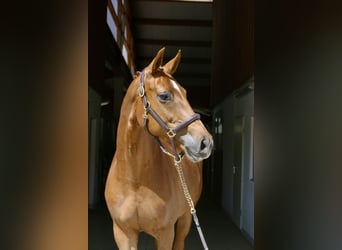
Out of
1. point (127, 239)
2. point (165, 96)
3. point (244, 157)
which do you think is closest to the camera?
point (165, 96)

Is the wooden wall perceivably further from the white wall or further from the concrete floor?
the concrete floor

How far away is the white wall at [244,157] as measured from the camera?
3.49m

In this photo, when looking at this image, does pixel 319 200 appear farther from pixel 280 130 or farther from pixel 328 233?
pixel 280 130

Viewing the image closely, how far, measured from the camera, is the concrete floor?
2672 millimetres

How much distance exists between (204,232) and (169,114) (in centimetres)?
253

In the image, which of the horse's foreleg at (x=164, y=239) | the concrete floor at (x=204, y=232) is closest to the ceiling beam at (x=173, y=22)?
the concrete floor at (x=204, y=232)

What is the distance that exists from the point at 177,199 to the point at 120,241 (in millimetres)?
356

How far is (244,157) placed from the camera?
3717 mm

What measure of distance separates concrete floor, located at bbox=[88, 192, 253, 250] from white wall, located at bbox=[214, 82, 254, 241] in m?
0.13

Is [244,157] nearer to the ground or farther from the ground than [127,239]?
farther from the ground

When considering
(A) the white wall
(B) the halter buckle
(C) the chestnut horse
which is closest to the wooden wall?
(A) the white wall

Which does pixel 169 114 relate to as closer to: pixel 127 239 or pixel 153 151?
pixel 153 151

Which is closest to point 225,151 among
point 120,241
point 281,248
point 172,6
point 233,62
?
point 233,62

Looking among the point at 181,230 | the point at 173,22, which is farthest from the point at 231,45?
the point at 181,230
